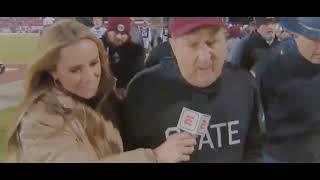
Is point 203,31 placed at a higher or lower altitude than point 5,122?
higher

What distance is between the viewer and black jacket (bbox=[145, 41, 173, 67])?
17.4 feet

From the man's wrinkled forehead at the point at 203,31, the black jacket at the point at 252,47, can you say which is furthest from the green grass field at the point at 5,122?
the black jacket at the point at 252,47

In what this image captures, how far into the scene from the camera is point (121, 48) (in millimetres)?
5289

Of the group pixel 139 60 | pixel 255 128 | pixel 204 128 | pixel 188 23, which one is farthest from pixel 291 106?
pixel 139 60

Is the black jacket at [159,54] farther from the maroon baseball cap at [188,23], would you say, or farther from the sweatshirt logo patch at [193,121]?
the sweatshirt logo patch at [193,121]

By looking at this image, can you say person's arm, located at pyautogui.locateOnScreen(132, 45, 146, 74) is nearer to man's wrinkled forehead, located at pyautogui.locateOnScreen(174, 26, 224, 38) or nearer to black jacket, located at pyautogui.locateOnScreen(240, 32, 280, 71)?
man's wrinkled forehead, located at pyautogui.locateOnScreen(174, 26, 224, 38)

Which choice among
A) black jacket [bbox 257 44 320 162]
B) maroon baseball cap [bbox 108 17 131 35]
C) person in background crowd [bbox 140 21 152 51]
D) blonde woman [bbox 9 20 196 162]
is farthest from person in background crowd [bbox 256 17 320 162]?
maroon baseball cap [bbox 108 17 131 35]

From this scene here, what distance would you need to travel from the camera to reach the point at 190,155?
538 cm

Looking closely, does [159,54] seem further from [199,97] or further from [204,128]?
[204,128]

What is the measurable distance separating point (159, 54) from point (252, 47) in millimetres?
592
